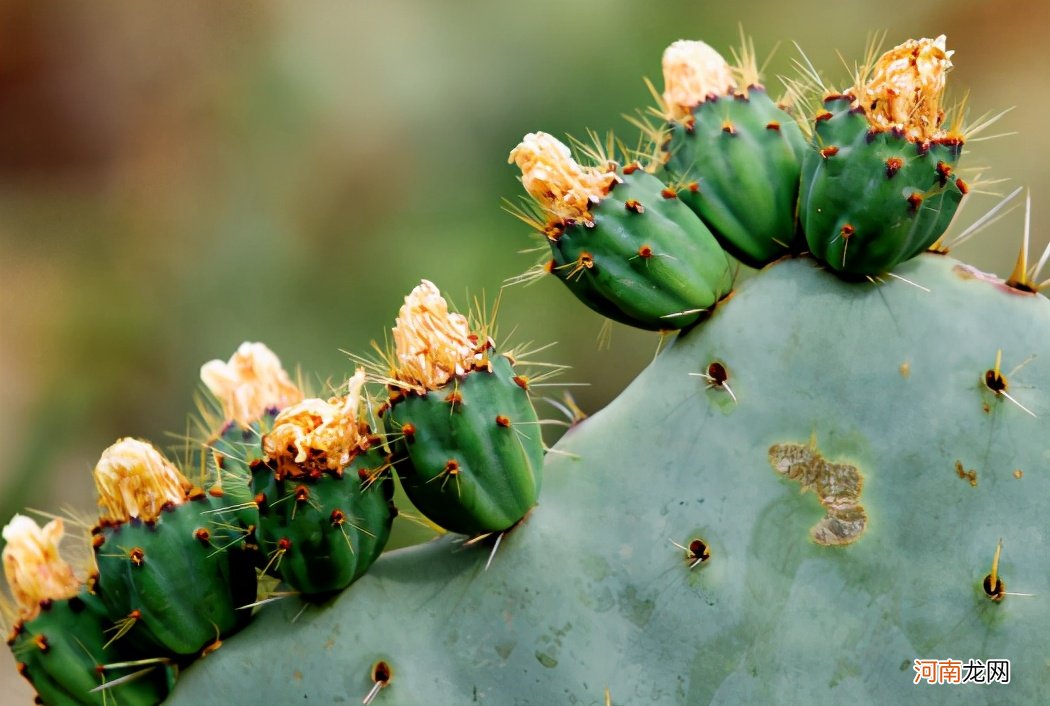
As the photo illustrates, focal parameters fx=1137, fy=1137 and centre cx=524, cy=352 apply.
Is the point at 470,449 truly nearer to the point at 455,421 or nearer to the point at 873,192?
the point at 455,421

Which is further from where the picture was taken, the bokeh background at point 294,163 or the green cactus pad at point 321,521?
the bokeh background at point 294,163

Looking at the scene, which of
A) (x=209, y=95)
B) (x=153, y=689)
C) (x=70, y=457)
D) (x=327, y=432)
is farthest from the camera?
(x=209, y=95)

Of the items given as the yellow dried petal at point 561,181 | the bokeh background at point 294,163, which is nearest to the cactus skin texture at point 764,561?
the yellow dried petal at point 561,181

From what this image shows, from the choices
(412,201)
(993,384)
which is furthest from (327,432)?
(412,201)

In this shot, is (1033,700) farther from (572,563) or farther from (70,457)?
(70,457)

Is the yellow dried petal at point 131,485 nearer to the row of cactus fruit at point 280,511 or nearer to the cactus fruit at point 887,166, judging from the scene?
the row of cactus fruit at point 280,511

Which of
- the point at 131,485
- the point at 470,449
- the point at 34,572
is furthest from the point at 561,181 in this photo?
the point at 34,572

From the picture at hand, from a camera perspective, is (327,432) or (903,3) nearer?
(327,432)

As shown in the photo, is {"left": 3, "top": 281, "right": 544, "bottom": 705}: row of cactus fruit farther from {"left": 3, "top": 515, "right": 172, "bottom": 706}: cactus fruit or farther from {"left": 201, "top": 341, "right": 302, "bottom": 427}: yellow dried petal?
{"left": 201, "top": 341, "right": 302, "bottom": 427}: yellow dried petal
